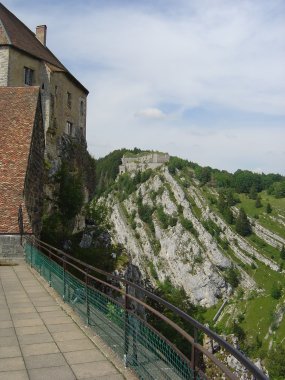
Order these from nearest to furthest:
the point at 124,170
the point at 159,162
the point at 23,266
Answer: the point at 23,266 < the point at 159,162 < the point at 124,170

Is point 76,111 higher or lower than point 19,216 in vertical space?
higher

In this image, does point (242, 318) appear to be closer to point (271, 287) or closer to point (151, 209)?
point (271, 287)

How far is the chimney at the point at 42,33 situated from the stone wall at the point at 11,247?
2631 cm

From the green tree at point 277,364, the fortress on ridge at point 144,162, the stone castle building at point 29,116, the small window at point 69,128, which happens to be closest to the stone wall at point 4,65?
the stone castle building at point 29,116

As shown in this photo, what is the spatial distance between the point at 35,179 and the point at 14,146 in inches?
81.7

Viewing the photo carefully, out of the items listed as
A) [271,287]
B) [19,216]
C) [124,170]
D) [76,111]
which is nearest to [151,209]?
[124,170]

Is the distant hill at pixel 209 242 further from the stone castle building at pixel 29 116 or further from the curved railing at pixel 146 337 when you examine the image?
the curved railing at pixel 146 337

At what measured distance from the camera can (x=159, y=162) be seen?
176m

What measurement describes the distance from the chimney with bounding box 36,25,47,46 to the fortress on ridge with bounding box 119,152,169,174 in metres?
136

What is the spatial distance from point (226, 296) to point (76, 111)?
10866 cm

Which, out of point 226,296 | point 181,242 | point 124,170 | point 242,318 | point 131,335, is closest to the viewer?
point 131,335

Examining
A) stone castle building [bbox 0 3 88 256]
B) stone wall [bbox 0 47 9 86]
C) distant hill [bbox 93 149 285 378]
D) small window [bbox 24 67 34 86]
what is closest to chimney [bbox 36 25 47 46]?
stone castle building [bbox 0 3 88 256]

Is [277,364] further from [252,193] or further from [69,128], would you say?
[252,193]

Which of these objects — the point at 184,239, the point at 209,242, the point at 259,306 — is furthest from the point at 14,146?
the point at 209,242
